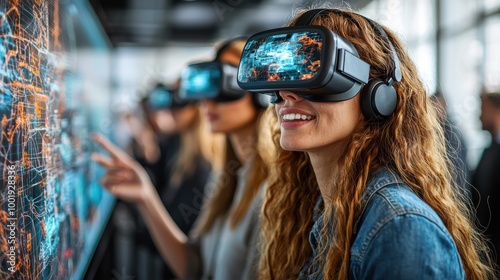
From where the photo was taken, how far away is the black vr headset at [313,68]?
2.82ft

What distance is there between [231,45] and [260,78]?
0.72 m

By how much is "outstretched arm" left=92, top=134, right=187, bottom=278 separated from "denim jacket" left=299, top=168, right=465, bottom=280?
3.54ft

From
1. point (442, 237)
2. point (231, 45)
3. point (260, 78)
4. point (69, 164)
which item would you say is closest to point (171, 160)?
point (231, 45)

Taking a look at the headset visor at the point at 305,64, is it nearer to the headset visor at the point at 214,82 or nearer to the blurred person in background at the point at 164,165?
the headset visor at the point at 214,82

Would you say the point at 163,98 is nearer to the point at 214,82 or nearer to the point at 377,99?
the point at 214,82

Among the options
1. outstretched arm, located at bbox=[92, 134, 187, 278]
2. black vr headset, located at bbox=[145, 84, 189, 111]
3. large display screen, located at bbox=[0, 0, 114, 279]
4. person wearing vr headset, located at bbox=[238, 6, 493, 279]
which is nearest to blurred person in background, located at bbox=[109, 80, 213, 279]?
black vr headset, located at bbox=[145, 84, 189, 111]

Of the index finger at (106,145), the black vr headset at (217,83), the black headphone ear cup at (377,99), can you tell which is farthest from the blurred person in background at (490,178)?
the index finger at (106,145)

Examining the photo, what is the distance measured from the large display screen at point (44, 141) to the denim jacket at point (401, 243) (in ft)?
1.78

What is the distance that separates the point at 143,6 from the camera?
2301 millimetres

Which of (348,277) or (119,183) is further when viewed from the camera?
(119,183)

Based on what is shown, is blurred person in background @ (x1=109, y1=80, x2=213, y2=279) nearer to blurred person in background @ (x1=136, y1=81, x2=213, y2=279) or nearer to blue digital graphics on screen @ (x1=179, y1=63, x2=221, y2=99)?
blurred person in background @ (x1=136, y1=81, x2=213, y2=279)

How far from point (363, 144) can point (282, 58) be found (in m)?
0.23

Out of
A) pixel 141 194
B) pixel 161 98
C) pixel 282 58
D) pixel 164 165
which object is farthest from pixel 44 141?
pixel 164 165

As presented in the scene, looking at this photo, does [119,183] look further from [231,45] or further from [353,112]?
[353,112]
